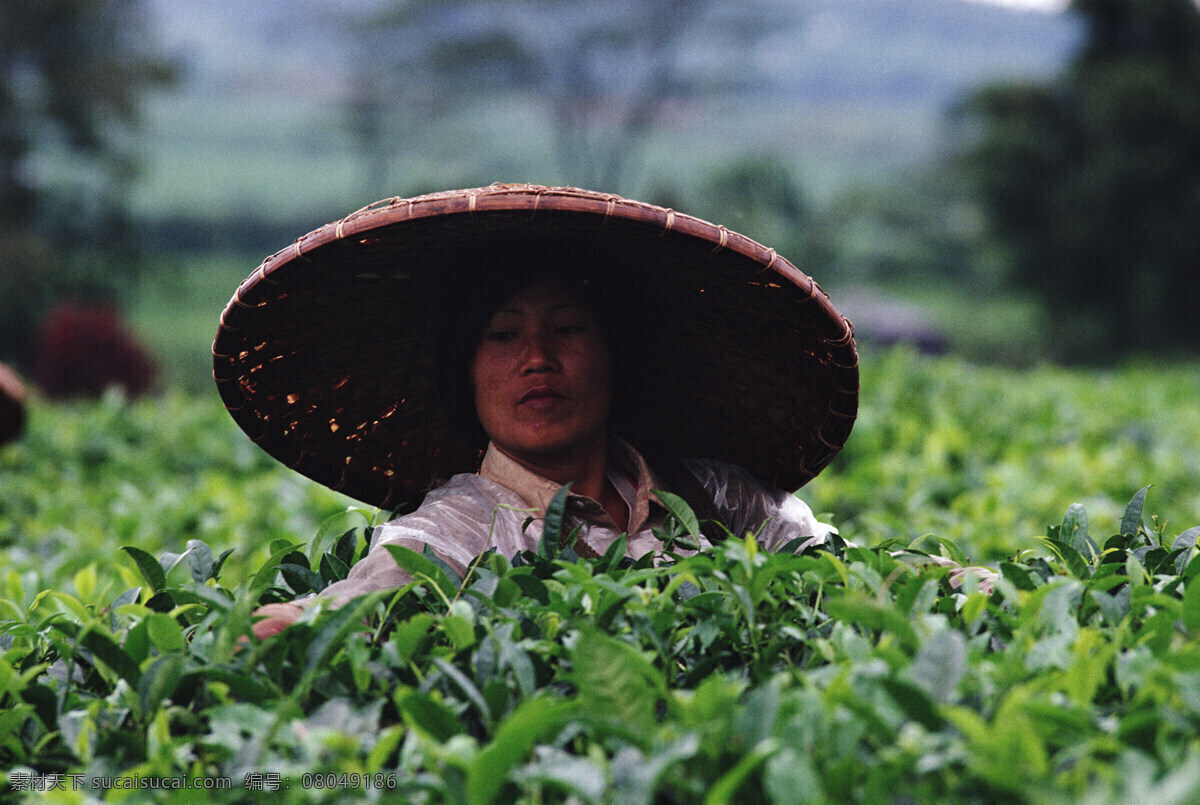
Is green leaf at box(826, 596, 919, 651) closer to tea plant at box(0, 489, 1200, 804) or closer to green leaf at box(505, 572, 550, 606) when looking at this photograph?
tea plant at box(0, 489, 1200, 804)

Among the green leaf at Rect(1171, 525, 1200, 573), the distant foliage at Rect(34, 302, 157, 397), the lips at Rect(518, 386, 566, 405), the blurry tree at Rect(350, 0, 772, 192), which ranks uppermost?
the blurry tree at Rect(350, 0, 772, 192)

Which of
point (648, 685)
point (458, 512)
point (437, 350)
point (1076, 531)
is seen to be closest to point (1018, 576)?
point (1076, 531)

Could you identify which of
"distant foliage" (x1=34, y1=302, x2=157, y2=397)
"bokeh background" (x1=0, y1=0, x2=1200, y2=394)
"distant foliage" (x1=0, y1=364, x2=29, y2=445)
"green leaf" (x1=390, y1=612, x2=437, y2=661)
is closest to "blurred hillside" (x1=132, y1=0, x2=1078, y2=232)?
"bokeh background" (x1=0, y1=0, x2=1200, y2=394)

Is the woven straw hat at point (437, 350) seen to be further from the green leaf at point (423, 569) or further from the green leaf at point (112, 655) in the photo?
the green leaf at point (112, 655)

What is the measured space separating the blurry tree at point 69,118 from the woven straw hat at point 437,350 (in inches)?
544

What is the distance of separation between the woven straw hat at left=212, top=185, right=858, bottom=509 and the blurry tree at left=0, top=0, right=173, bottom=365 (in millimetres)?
13806

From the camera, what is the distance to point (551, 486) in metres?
1.84

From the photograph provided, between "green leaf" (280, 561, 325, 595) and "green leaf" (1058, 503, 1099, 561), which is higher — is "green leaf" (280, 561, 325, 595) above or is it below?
below

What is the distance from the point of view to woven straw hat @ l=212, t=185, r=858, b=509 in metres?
1.63

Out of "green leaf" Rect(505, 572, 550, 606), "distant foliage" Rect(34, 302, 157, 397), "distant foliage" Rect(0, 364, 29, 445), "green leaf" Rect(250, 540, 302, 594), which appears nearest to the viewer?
"green leaf" Rect(505, 572, 550, 606)

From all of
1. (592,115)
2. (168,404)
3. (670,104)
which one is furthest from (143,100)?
(168,404)

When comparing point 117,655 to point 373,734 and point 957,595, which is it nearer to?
point 373,734

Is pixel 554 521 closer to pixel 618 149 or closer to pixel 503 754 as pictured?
pixel 503 754

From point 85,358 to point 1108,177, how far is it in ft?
39.0
